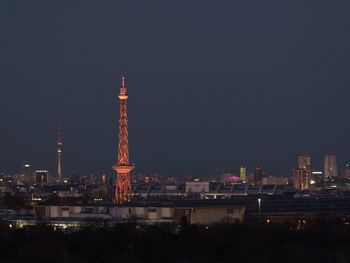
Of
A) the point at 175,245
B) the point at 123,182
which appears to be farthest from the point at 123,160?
the point at 175,245

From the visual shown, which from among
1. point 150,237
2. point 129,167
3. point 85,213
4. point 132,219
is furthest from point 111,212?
point 150,237

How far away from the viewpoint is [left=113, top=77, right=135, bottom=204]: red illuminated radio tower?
63.9m

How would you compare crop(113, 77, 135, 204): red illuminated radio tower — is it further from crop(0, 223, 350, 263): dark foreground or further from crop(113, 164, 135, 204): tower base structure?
crop(0, 223, 350, 263): dark foreground

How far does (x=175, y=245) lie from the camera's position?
1436 inches

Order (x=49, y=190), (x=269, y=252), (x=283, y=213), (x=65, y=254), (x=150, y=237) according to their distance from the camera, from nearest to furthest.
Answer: (x=65, y=254), (x=269, y=252), (x=150, y=237), (x=283, y=213), (x=49, y=190)

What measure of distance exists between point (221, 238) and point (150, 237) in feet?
7.65

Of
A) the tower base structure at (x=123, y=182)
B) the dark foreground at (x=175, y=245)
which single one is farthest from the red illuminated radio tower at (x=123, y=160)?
the dark foreground at (x=175, y=245)

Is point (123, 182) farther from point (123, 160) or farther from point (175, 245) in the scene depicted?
point (175, 245)

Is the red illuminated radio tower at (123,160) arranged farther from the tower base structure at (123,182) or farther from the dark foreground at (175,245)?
the dark foreground at (175,245)

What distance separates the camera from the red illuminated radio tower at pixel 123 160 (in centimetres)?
6388

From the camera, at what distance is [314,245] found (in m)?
37.6

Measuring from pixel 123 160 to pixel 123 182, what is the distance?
1.78 metres

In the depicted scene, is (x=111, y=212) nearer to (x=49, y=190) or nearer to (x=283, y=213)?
(x=283, y=213)

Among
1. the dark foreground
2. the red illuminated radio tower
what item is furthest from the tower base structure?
the dark foreground
